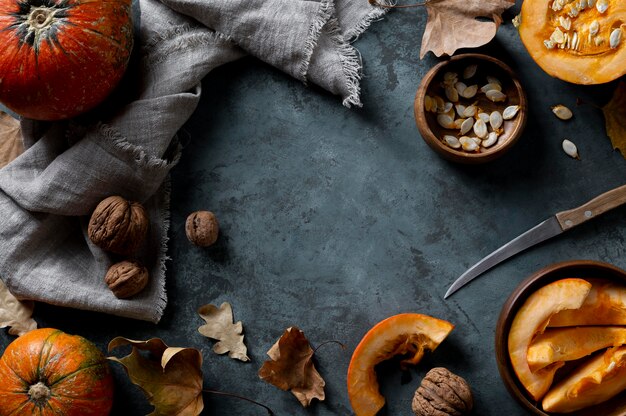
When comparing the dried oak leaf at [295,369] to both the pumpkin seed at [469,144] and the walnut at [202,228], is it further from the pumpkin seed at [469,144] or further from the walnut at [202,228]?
the pumpkin seed at [469,144]

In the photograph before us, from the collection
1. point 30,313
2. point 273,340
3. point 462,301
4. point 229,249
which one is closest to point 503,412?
point 462,301

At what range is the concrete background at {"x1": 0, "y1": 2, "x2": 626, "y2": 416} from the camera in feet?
5.62

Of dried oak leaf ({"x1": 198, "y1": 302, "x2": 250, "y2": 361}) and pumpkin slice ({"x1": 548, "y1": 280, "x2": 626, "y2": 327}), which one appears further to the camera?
dried oak leaf ({"x1": 198, "y1": 302, "x2": 250, "y2": 361})

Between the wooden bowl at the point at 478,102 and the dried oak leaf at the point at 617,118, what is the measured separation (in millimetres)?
217

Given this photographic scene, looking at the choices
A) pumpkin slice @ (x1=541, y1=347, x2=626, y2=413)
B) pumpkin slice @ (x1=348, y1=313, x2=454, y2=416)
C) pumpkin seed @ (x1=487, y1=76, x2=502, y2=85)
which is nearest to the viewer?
pumpkin slice @ (x1=541, y1=347, x2=626, y2=413)

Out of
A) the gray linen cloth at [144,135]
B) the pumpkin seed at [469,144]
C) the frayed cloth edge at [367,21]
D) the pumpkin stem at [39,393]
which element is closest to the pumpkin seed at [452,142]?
the pumpkin seed at [469,144]

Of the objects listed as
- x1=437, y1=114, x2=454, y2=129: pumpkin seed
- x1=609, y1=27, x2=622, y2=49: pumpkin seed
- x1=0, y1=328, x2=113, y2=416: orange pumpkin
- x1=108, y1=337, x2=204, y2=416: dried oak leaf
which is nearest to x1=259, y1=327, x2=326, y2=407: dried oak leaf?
x1=108, y1=337, x2=204, y2=416: dried oak leaf

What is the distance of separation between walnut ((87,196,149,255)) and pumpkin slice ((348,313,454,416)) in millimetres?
579

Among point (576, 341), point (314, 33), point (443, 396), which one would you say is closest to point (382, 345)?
point (443, 396)

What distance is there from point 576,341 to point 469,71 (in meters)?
0.67

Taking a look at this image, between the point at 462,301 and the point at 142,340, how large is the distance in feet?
2.57

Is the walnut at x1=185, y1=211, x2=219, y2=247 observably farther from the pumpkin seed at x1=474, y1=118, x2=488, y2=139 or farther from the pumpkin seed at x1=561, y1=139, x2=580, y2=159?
the pumpkin seed at x1=561, y1=139, x2=580, y2=159

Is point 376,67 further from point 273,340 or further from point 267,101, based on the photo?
point 273,340

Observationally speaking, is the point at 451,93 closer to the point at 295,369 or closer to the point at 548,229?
the point at 548,229
